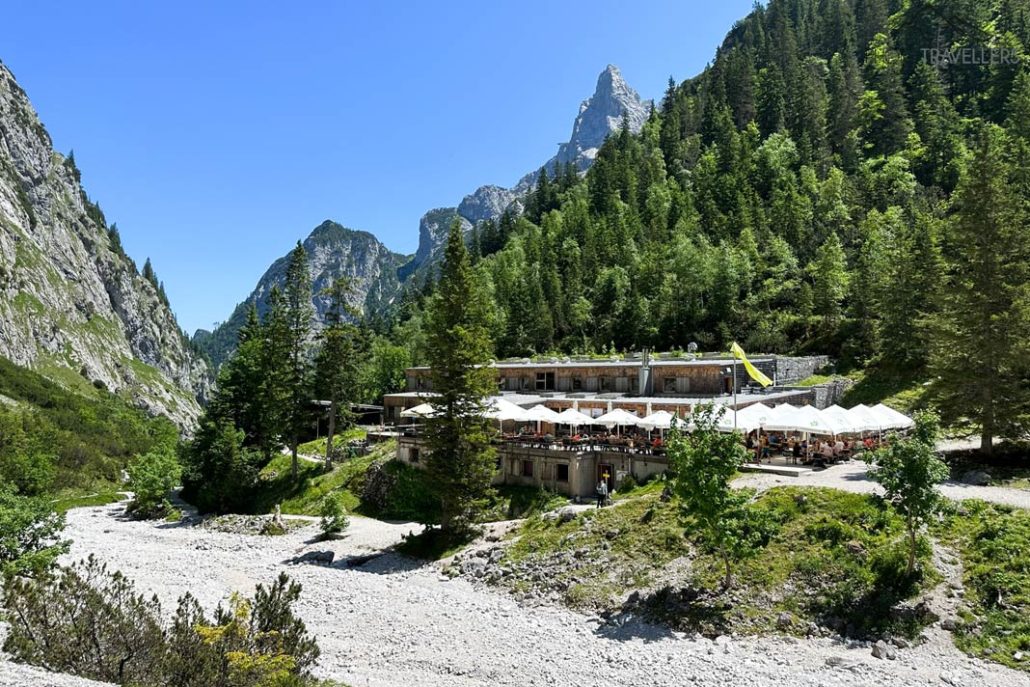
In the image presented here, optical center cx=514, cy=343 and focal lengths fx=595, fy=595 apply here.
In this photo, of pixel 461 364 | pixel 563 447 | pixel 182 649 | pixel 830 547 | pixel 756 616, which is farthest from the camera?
pixel 563 447

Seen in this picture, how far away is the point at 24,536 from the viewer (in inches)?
1097

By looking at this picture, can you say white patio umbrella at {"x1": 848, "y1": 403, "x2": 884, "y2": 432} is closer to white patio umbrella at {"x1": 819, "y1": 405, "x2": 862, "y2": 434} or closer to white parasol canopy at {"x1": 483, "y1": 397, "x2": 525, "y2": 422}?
white patio umbrella at {"x1": 819, "y1": 405, "x2": 862, "y2": 434}

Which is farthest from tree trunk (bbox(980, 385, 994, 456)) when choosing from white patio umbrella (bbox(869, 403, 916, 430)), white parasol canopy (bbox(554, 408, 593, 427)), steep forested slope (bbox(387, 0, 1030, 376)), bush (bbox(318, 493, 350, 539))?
bush (bbox(318, 493, 350, 539))

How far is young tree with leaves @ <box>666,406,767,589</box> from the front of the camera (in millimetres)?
21859

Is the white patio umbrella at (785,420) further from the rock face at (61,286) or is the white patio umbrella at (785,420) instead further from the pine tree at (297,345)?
the rock face at (61,286)

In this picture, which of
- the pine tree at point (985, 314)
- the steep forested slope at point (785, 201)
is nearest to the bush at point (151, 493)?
the steep forested slope at point (785, 201)

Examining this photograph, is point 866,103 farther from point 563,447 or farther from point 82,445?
point 82,445

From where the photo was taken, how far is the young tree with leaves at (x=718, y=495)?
2186 cm

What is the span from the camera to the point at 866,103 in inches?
4540

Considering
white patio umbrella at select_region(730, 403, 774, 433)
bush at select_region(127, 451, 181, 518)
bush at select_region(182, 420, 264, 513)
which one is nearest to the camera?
white patio umbrella at select_region(730, 403, 774, 433)

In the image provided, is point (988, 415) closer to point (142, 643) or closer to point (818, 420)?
point (818, 420)

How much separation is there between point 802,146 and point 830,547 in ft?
344

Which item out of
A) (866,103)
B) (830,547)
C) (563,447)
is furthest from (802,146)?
(830,547)

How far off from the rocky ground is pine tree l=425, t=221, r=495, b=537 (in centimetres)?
421
